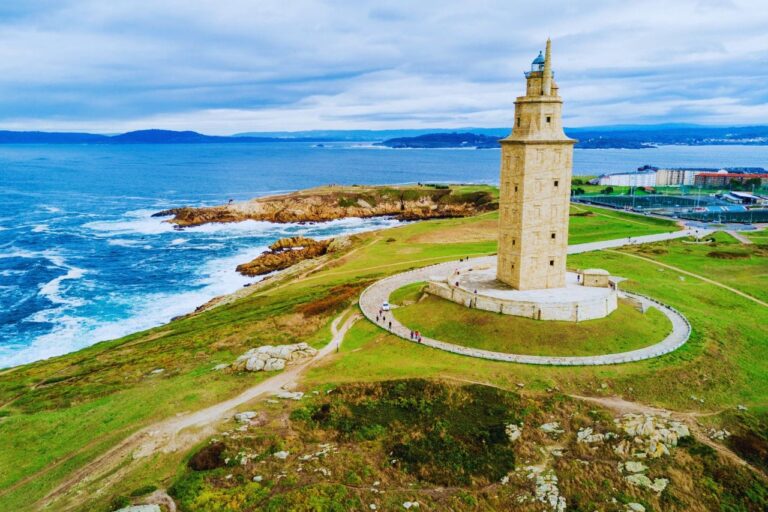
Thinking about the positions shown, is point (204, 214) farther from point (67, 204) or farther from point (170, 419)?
point (170, 419)

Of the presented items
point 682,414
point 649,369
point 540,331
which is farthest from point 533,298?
point 682,414

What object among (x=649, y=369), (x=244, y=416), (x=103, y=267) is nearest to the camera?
(x=244, y=416)

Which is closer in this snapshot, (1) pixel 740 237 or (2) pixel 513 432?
(2) pixel 513 432

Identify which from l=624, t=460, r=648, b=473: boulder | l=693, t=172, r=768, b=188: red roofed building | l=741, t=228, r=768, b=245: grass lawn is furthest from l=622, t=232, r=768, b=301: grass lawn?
l=693, t=172, r=768, b=188: red roofed building

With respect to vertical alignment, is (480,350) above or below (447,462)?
above

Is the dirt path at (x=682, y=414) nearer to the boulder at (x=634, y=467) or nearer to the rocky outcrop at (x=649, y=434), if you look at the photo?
the rocky outcrop at (x=649, y=434)

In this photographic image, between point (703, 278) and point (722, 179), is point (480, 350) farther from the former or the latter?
point (722, 179)

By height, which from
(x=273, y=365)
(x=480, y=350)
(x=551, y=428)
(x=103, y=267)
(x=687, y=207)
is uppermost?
(x=687, y=207)
